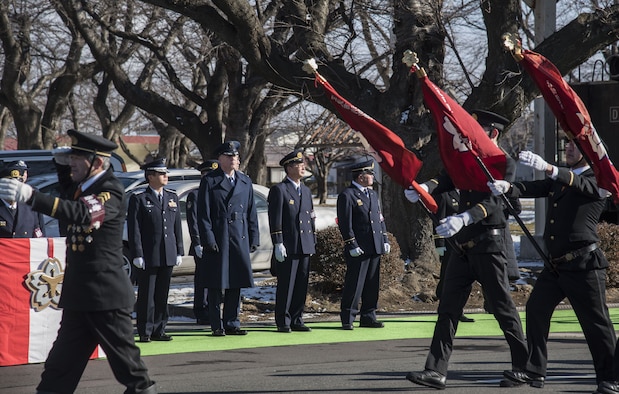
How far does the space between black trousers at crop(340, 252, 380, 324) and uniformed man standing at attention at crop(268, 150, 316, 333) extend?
0.46m

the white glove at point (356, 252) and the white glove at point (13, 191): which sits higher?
the white glove at point (13, 191)

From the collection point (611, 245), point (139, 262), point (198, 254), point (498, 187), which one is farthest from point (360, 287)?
point (611, 245)

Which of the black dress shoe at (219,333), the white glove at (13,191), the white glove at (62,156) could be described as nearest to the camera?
the white glove at (13,191)

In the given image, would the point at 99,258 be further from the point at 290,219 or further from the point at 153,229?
the point at 290,219

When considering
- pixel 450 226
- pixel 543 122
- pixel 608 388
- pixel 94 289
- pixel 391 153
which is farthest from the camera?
pixel 543 122

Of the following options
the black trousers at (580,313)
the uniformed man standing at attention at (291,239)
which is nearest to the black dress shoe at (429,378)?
the black trousers at (580,313)

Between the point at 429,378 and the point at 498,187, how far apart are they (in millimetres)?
1487

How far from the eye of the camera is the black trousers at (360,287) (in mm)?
11188

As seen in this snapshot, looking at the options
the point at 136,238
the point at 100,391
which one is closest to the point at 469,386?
the point at 100,391

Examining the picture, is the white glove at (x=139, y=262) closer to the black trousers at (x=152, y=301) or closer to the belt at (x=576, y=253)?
the black trousers at (x=152, y=301)

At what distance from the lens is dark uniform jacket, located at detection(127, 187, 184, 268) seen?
414 inches

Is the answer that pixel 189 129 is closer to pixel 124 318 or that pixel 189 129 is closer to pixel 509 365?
pixel 509 365

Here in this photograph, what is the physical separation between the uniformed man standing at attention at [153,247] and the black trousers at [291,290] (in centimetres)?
118

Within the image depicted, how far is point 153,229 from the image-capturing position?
10617 mm
